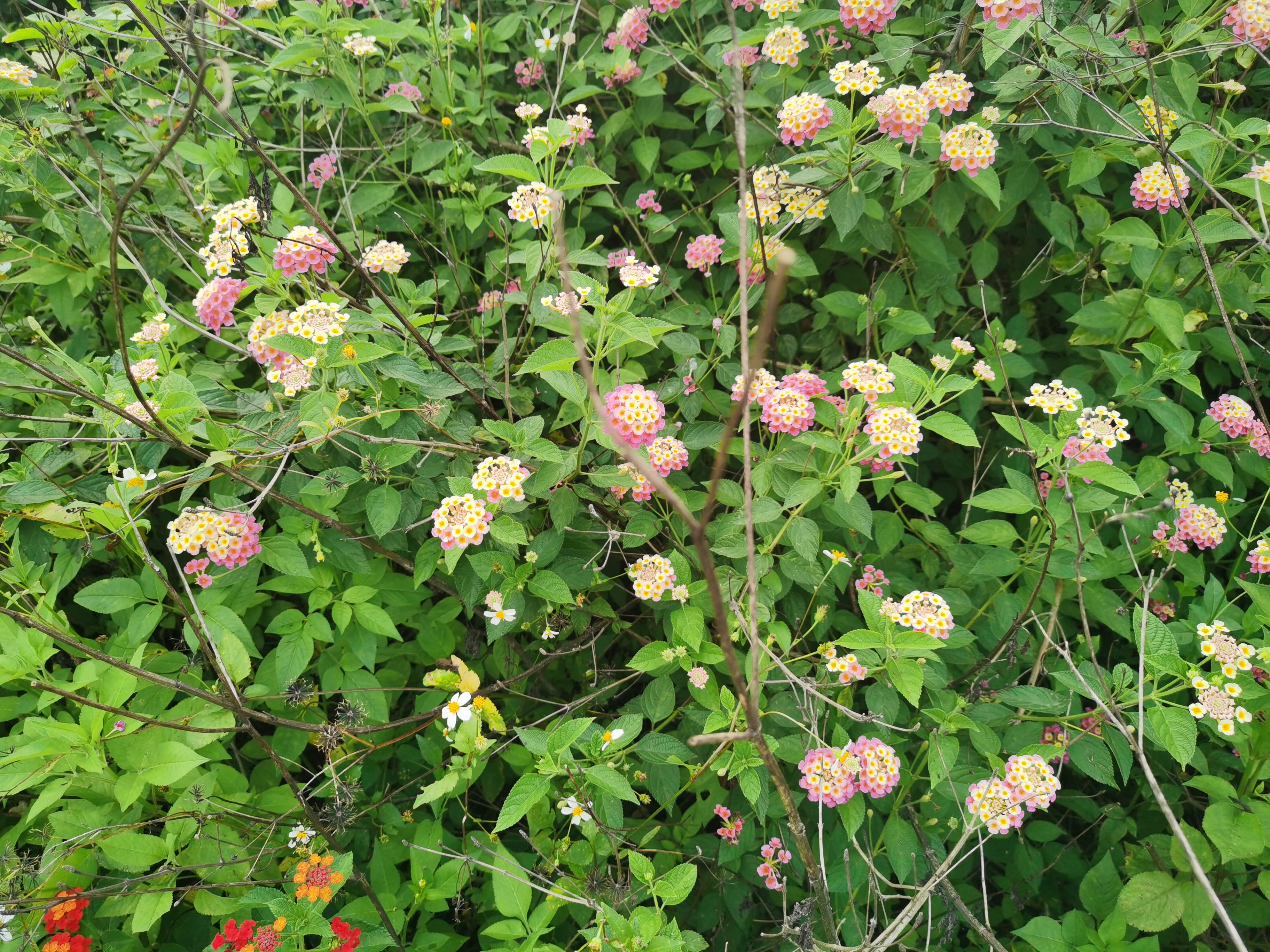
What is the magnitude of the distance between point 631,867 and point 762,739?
2.15 ft

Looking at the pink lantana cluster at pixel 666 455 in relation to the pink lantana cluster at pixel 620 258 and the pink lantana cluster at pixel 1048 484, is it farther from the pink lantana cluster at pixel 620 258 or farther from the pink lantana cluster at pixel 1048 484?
the pink lantana cluster at pixel 1048 484

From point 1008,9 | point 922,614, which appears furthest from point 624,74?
point 922,614

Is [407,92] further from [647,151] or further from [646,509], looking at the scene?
[646,509]

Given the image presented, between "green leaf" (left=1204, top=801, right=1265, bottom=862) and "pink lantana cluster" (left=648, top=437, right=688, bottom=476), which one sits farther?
"pink lantana cluster" (left=648, top=437, right=688, bottom=476)

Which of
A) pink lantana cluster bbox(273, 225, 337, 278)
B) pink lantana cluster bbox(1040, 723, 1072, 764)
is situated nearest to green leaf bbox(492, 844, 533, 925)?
pink lantana cluster bbox(1040, 723, 1072, 764)

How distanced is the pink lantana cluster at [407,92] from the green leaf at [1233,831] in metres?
2.91

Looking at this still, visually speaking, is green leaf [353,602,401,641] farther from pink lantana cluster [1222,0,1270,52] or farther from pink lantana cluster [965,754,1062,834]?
pink lantana cluster [1222,0,1270,52]

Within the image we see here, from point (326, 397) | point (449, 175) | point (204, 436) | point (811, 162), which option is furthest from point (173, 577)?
point (811, 162)

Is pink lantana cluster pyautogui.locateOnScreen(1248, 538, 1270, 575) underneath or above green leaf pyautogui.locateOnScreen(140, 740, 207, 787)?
above

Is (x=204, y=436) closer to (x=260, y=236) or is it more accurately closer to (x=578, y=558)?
(x=260, y=236)

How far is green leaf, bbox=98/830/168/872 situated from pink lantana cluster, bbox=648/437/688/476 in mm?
1404

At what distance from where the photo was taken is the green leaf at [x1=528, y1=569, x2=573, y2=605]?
6.21ft

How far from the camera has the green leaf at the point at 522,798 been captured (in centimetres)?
163

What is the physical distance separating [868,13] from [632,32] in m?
0.78
